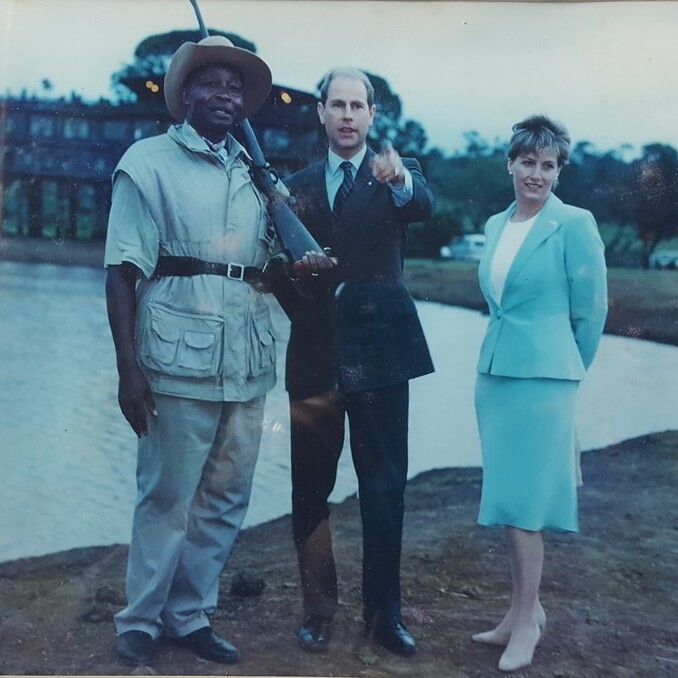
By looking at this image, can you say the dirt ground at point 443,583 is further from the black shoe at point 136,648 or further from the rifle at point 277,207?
the rifle at point 277,207

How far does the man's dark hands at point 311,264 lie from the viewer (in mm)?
3502

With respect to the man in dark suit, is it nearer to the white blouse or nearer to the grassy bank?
the grassy bank

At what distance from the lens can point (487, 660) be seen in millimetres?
3561

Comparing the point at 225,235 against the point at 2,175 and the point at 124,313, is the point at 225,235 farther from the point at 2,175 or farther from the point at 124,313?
the point at 2,175

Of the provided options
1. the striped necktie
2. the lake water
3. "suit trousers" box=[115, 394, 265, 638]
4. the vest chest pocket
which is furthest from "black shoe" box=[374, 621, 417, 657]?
the striped necktie

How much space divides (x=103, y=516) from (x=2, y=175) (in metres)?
1.32

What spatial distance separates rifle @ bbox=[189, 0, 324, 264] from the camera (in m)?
3.50

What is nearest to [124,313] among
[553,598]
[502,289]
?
[502,289]

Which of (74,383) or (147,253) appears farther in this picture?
(74,383)

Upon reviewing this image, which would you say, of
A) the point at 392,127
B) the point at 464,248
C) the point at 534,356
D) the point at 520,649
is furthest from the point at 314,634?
the point at 392,127

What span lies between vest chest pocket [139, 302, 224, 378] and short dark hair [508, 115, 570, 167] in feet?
4.08

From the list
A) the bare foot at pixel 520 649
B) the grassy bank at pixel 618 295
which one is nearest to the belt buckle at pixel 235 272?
the grassy bank at pixel 618 295

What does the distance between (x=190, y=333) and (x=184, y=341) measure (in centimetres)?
4

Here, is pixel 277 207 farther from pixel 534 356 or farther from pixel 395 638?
pixel 395 638
